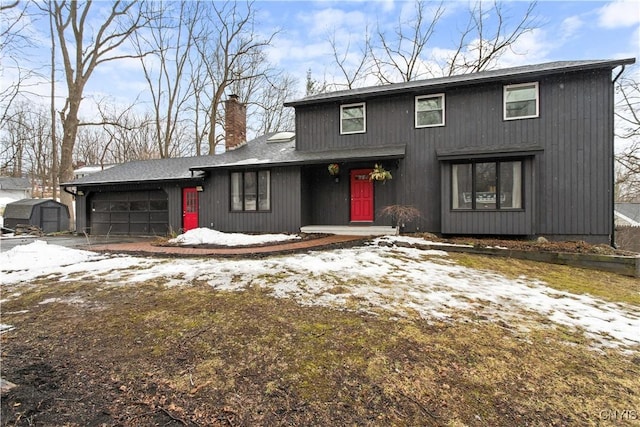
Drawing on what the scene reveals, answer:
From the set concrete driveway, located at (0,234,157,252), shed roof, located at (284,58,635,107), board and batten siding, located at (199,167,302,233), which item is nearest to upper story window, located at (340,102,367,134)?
shed roof, located at (284,58,635,107)

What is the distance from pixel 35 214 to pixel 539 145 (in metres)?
20.1

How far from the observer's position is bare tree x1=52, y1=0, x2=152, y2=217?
1612 centimetres

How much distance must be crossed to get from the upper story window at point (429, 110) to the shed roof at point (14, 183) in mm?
42566

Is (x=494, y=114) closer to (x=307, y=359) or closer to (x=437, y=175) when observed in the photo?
(x=437, y=175)

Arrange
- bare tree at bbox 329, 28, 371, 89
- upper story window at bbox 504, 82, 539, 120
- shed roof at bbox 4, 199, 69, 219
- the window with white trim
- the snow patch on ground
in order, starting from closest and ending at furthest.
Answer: the snow patch on ground < the window with white trim < upper story window at bbox 504, 82, 539, 120 < shed roof at bbox 4, 199, 69, 219 < bare tree at bbox 329, 28, 371, 89

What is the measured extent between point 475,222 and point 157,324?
8.48 meters

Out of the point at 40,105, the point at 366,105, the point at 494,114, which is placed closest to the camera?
the point at 494,114

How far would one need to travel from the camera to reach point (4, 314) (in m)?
3.45

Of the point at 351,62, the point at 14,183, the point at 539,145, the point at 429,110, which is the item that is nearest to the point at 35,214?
the point at 429,110

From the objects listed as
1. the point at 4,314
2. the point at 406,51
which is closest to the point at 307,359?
the point at 4,314

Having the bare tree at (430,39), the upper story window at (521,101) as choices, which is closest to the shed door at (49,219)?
the bare tree at (430,39)

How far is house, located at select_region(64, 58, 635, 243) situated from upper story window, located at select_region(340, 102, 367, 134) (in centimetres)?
4

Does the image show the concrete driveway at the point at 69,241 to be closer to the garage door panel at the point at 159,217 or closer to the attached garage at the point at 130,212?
the garage door panel at the point at 159,217

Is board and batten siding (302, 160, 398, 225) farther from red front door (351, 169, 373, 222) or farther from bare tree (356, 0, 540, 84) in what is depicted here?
bare tree (356, 0, 540, 84)
